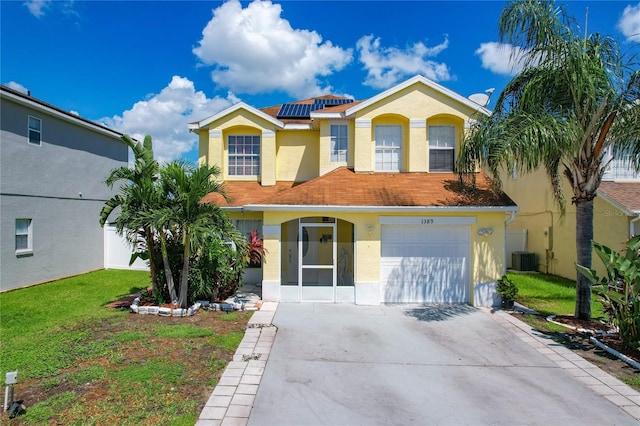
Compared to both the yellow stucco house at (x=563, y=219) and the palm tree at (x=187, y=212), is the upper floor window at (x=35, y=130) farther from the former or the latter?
the yellow stucco house at (x=563, y=219)

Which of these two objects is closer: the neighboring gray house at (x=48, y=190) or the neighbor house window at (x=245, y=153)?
the neighboring gray house at (x=48, y=190)

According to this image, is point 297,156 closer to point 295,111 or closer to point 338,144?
point 338,144

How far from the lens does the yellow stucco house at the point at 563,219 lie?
13.6 metres

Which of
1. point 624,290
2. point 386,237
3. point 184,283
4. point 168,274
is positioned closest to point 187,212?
point 168,274

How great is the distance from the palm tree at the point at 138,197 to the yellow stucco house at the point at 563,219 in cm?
1452

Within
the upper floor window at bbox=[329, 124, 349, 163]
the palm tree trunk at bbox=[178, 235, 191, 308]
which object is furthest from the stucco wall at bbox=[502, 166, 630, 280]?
the palm tree trunk at bbox=[178, 235, 191, 308]

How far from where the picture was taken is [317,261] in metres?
12.0

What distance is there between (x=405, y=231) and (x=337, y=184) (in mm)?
3008

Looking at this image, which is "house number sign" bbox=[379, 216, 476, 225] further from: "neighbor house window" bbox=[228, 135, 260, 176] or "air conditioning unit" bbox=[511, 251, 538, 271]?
"air conditioning unit" bbox=[511, 251, 538, 271]

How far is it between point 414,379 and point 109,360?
5886mm

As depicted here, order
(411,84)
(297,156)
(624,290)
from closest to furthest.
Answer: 1. (624,290)
2. (411,84)
3. (297,156)

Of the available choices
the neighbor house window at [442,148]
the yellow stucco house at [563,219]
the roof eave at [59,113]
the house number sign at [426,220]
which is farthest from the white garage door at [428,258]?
the roof eave at [59,113]

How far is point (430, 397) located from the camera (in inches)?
234

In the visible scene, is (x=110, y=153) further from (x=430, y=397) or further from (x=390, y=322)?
(x=430, y=397)
